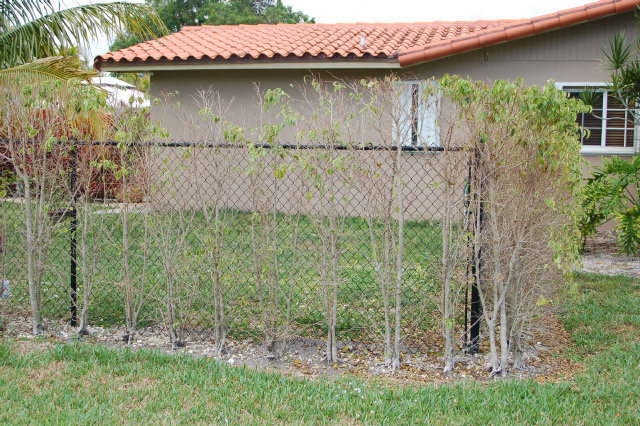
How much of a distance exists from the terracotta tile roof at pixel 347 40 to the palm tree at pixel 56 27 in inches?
40.1

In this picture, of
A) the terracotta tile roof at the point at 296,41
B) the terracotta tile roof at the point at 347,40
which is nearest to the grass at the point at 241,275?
the terracotta tile roof at the point at 347,40

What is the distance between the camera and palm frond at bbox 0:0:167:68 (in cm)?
1002

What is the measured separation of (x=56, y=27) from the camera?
10383mm

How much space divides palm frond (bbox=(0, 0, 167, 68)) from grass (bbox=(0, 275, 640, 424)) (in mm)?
7051

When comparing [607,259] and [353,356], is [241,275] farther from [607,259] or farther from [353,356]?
[607,259]

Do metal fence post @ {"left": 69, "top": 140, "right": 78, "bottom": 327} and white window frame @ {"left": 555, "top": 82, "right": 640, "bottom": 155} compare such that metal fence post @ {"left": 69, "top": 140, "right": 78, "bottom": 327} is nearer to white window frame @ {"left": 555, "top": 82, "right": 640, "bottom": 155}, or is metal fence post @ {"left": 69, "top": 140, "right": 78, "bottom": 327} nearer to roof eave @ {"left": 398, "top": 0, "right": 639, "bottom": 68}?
roof eave @ {"left": 398, "top": 0, "right": 639, "bottom": 68}

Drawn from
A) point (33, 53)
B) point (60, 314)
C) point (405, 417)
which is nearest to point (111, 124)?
point (60, 314)

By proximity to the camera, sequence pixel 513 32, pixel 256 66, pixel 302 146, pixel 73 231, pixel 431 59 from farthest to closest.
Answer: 1. pixel 256 66
2. pixel 431 59
3. pixel 513 32
4. pixel 73 231
5. pixel 302 146

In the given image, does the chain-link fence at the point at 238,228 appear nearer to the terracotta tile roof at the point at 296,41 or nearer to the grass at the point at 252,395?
the grass at the point at 252,395

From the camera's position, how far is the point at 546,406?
145 inches

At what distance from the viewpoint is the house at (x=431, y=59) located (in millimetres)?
10445

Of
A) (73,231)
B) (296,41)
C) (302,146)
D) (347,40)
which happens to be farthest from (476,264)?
(296,41)

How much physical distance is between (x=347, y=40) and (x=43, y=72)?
5756mm

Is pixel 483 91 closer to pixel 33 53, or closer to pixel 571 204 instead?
pixel 571 204
